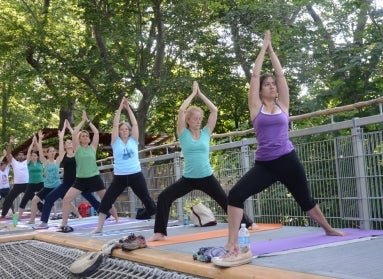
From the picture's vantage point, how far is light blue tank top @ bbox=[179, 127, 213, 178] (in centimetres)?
632

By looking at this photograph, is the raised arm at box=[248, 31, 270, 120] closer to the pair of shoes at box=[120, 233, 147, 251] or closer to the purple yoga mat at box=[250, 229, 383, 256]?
the purple yoga mat at box=[250, 229, 383, 256]

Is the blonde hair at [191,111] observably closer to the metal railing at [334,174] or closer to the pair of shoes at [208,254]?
the metal railing at [334,174]

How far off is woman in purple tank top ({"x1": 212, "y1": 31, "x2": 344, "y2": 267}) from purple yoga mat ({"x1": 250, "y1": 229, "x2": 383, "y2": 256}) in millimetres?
427

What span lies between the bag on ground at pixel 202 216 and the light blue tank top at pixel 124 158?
1.18 meters

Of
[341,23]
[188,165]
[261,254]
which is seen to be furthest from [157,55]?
[261,254]

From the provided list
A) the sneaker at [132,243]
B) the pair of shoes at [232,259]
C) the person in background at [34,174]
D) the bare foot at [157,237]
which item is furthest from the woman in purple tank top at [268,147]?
the person in background at [34,174]

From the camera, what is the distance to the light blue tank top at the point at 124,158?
25.8 feet

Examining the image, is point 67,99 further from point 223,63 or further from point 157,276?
point 157,276

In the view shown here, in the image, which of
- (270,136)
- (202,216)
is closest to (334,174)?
(270,136)

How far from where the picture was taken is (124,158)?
789 centimetres

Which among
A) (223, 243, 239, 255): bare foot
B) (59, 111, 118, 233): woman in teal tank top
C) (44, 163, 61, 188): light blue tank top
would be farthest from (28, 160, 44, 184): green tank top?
(223, 243, 239, 255): bare foot

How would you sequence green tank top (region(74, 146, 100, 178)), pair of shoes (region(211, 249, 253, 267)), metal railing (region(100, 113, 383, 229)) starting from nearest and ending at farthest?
pair of shoes (region(211, 249, 253, 267)) → metal railing (region(100, 113, 383, 229)) → green tank top (region(74, 146, 100, 178))

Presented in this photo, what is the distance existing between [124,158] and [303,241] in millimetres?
3457

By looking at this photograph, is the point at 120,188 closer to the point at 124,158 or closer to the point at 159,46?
the point at 124,158
